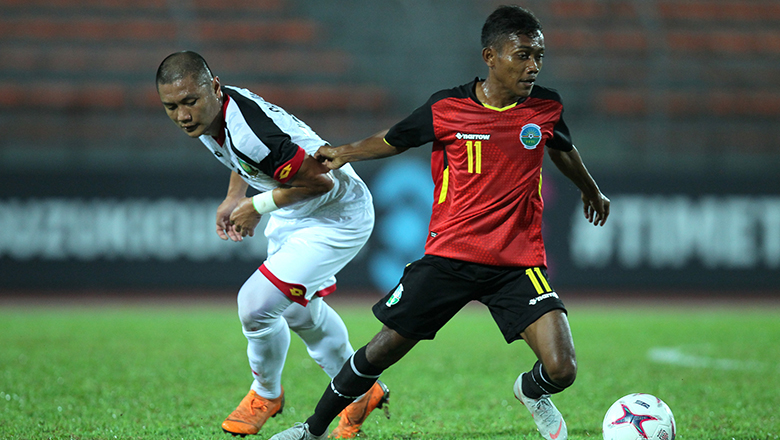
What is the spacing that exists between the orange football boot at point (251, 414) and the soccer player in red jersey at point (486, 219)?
38 cm

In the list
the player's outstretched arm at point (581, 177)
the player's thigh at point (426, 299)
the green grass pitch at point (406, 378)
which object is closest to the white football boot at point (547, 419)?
the green grass pitch at point (406, 378)

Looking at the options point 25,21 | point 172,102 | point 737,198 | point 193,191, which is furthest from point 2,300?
point 737,198

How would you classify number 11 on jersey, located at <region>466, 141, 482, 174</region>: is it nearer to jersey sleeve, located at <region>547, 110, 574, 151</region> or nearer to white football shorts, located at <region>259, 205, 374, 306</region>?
jersey sleeve, located at <region>547, 110, 574, 151</region>

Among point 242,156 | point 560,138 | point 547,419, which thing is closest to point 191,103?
point 242,156

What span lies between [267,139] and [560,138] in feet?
4.58

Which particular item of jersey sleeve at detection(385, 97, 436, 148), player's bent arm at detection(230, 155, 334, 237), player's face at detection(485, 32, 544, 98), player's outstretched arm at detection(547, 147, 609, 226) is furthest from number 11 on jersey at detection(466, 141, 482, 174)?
player's bent arm at detection(230, 155, 334, 237)

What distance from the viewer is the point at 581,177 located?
4.00m

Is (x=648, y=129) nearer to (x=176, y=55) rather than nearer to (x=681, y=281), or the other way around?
(x=681, y=281)

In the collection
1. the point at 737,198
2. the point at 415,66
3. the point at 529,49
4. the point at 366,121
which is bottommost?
the point at 737,198

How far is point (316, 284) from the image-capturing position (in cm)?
399

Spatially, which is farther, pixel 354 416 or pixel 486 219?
pixel 354 416

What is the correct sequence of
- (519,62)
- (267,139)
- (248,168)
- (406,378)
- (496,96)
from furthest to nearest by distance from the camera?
(406,378) < (248,168) < (267,139) < (496,96) < (519,62)

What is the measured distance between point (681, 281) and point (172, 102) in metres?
10.2

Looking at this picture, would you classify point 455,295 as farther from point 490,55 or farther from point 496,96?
point 490,55
